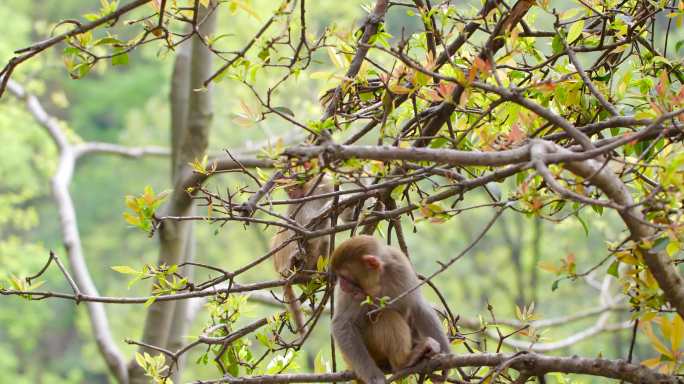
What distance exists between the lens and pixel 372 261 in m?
3.29

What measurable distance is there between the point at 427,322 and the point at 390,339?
0.22m

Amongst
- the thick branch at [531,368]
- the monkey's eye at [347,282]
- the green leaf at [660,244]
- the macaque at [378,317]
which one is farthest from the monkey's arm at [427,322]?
the green leaf at [660,244]

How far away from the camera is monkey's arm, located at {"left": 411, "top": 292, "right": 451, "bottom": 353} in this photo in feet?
11.3

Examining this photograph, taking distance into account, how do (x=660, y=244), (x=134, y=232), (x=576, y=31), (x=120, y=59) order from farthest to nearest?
(x=134, y=232), (x=576, y=31), (x=120, y=59), (x=660, y=244)

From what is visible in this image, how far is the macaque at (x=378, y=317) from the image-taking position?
324cm

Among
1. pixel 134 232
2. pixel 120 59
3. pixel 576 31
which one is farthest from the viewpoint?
pixel 134 232

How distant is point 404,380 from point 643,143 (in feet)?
4.03

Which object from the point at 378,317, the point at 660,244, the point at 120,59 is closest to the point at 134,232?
the point at 378,317

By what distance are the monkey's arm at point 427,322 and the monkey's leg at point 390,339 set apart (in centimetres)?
10

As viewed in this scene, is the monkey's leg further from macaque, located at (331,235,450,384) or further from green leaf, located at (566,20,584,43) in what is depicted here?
green leaf, located at (566,20,584,43)

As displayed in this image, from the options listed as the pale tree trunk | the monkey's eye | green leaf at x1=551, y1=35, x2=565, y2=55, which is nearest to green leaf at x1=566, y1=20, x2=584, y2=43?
green leaf at x1=551, y1=35, x2=565, y2=55

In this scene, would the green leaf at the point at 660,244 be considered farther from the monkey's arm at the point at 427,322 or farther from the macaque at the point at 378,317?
the monkey's arm at the point at 427,322

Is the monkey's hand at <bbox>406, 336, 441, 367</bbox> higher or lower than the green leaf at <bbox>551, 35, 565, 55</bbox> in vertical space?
lower

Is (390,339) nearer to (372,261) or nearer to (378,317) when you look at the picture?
(378,317)
